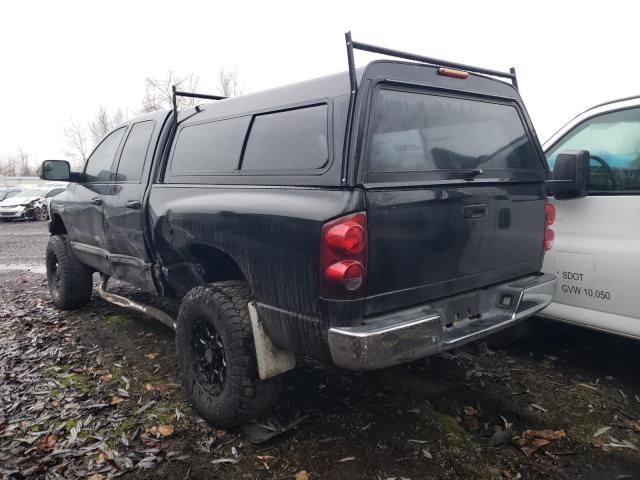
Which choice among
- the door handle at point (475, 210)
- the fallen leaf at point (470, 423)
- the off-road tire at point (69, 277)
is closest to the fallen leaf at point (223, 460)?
the fallen leaf at point (470, 423)

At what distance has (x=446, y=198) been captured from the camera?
2.68 m

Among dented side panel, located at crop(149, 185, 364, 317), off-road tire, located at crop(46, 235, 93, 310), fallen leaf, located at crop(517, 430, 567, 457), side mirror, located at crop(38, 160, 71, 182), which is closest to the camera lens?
dented side panel, located at crop(149, 185, 364, 317)

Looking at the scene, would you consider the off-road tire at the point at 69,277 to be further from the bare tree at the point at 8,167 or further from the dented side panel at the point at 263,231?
the bare tree at the point at 8,167

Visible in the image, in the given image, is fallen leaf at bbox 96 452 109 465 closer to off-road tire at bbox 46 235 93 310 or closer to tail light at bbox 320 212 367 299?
tail light at bbox 320 212 367 299

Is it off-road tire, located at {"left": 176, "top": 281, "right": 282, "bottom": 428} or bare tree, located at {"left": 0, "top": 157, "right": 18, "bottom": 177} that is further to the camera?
bare tree, located at {"left": 0, "top": 157, "right": 18, "bottom": 177}

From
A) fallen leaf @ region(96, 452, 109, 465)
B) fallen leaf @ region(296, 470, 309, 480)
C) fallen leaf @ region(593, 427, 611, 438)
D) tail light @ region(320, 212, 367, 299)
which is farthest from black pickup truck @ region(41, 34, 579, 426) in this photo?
fallen leaf @ region(593, 427, 611, 438)

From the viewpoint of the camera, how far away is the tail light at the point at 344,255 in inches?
91.0

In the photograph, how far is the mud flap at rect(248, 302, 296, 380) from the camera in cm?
279

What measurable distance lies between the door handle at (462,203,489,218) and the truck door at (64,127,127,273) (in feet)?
10.4

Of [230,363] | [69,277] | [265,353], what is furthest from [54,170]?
[265,353]

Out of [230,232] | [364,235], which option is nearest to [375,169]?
[364,235]

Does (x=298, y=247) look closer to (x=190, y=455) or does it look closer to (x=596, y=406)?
(x=190, y=455)

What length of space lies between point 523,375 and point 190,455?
8.12 ft

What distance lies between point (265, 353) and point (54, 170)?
3341 millimetres
